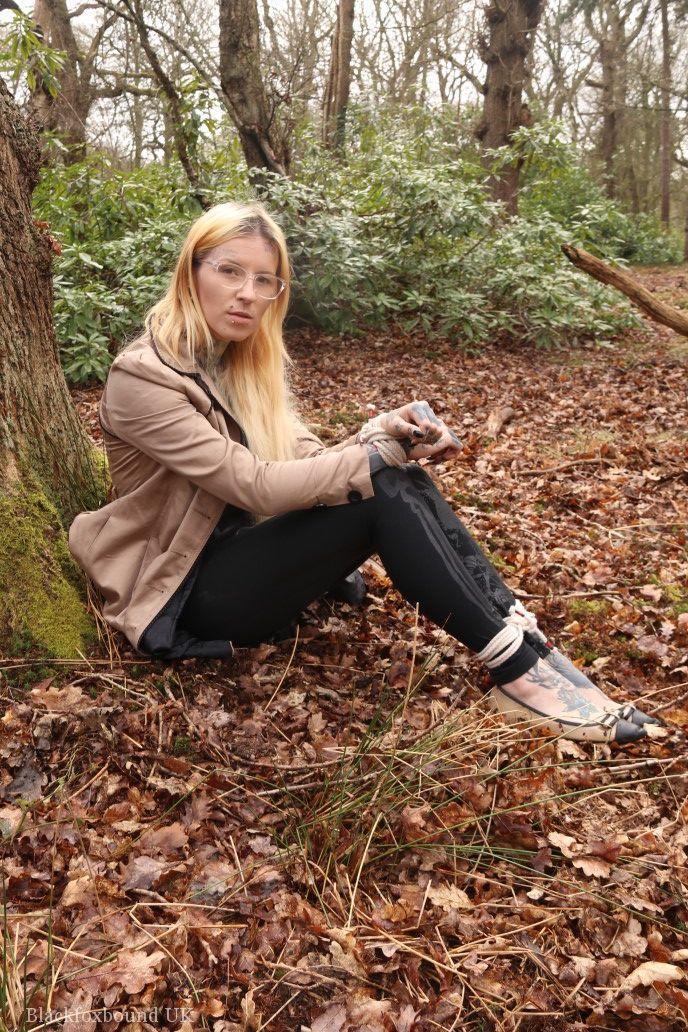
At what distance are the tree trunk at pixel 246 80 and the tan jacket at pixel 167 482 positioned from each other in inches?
254

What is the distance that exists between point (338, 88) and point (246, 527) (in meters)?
10.1

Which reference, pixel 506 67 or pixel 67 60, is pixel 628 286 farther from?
pixel 67 60

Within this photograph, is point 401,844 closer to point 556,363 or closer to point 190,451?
point 190,451

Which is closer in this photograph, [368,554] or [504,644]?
[504,644]

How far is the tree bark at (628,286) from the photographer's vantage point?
6336mm

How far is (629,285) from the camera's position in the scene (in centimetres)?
639

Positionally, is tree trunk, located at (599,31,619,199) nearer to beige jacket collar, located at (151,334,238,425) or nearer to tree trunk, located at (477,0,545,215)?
tree trunk, located at (477,0,545,215)

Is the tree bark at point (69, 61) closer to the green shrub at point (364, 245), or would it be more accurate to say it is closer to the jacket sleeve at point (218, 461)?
the green shrub at point (364, 245)

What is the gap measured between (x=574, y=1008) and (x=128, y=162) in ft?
51.1

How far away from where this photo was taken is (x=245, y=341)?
288cm

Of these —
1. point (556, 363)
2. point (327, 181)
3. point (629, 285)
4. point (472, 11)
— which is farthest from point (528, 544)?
point (472, 11)

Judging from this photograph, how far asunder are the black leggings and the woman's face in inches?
28.9

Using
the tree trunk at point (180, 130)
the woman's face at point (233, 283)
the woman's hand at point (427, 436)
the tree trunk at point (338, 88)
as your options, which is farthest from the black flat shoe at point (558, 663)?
the tree trunk at point (338, 88)

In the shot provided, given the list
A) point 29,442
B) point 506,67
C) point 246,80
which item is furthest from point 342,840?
point 506,67
